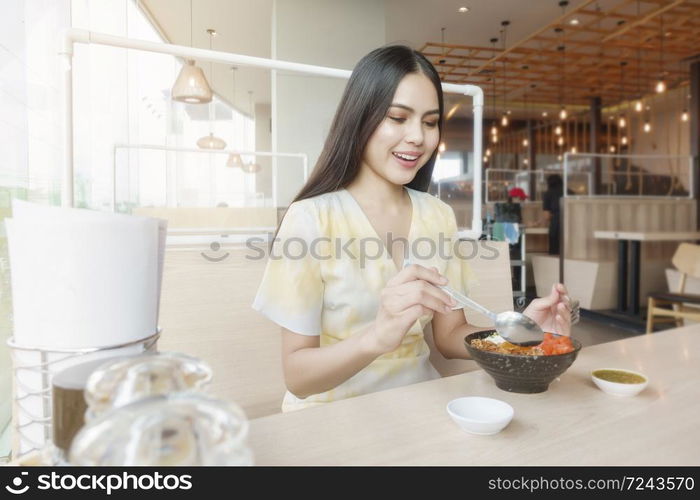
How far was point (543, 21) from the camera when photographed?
6.27 metres

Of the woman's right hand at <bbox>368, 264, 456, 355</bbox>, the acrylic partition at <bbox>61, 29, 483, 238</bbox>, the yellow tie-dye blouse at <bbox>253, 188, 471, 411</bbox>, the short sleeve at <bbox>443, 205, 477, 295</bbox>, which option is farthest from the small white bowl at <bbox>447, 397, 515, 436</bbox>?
the acrylic partition at <bbox>61, 29, 483, 238</bbox>

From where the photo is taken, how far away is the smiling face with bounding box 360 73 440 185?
3.32 feet

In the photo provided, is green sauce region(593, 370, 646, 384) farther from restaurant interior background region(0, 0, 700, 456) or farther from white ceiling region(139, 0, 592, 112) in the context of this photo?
white ceiling region(139, 0, 592, 112)

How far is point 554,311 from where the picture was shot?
951 millimetres

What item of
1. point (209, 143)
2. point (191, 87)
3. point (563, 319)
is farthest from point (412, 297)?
point (209, 143)

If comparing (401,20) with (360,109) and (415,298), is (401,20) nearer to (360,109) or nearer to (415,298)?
(360,109)

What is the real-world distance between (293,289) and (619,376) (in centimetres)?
60

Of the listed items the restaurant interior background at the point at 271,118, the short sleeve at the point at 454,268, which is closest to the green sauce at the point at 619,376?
the short sleeve at the point at 454,268

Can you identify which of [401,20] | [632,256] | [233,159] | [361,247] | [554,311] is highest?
[401,20]

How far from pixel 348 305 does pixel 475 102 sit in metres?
0.87

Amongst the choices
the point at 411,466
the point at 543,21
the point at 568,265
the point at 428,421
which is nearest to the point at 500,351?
the point at 428,421

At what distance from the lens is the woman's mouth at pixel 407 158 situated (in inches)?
40.8

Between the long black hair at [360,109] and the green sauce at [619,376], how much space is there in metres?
0.63

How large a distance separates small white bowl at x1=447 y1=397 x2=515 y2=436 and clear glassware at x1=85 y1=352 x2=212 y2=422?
13.6 inches
